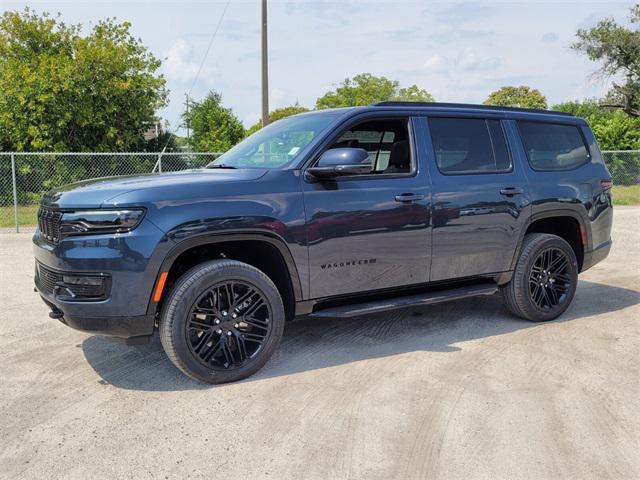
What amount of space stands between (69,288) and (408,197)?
8.39 ft

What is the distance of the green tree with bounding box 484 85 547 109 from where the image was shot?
64.2 meters

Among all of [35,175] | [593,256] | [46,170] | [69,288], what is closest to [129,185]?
[69,288]

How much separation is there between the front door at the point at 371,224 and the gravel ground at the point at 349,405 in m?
0.66

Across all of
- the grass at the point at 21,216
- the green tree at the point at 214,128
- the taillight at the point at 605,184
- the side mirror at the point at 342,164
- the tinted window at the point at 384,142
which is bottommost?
the grass at the point at 21,216

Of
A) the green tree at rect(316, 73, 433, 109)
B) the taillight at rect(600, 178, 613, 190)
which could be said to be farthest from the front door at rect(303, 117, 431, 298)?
the green tree at rect(316, 73, 433, 109)

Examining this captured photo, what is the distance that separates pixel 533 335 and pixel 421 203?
1.67 meters

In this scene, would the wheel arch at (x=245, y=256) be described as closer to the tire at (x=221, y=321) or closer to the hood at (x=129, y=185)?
the tire at (x=221, y=321)

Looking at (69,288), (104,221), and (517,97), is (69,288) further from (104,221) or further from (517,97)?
(517,97)

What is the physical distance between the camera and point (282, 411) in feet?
12.1

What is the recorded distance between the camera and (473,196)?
4.99 metres

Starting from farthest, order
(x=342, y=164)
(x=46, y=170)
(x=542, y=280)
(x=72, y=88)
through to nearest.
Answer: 1. (x=72, y=88)
2. (x=46, y=170)
3. (x=542, y=280)
4. (x=342, y=164)

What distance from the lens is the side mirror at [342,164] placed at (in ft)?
13.7

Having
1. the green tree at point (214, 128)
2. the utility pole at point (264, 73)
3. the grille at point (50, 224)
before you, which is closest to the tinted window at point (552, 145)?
the grille at point (50, 224)

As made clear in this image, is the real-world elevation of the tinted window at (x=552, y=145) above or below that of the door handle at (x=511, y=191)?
above
